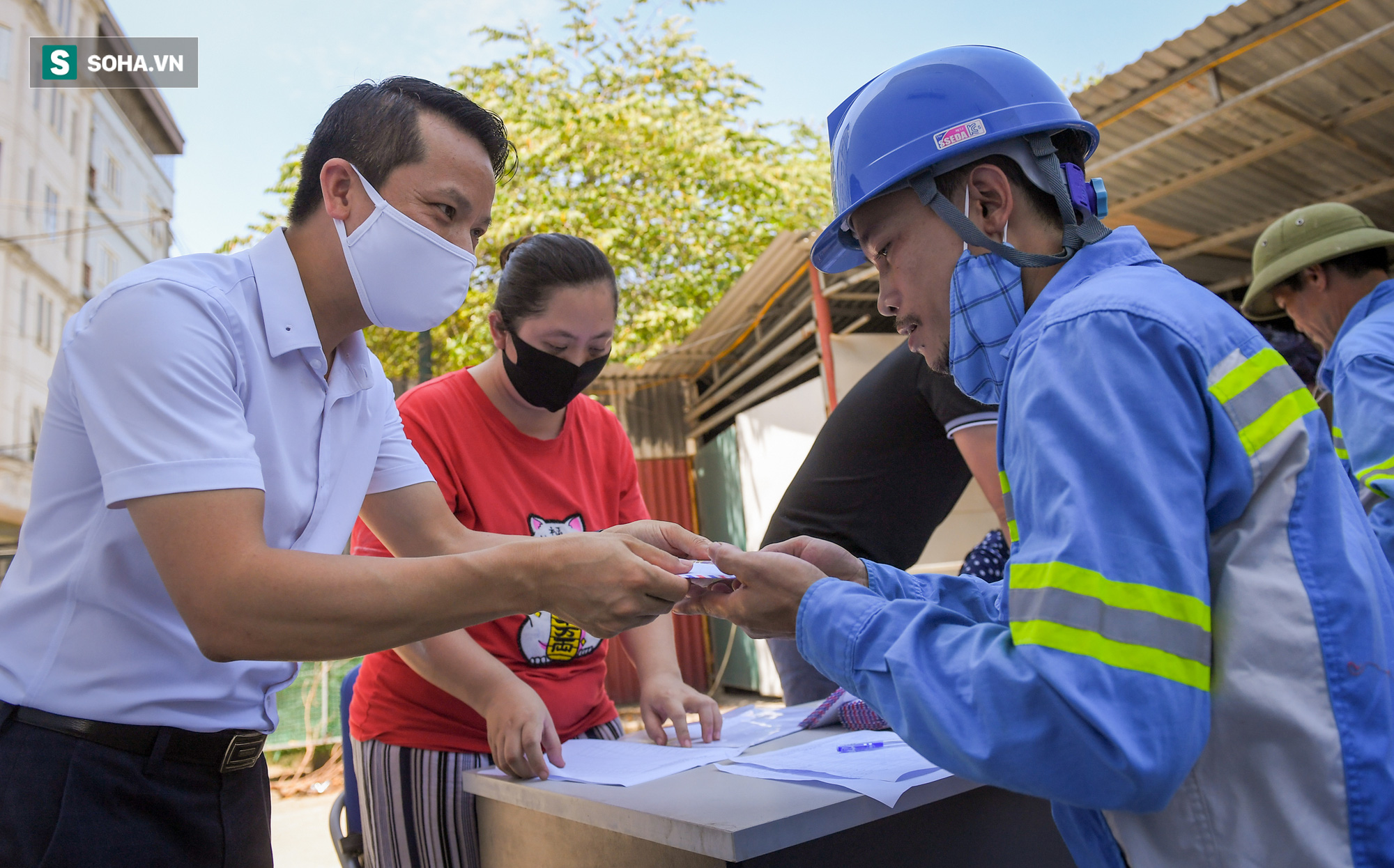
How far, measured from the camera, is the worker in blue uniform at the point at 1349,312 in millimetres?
2721

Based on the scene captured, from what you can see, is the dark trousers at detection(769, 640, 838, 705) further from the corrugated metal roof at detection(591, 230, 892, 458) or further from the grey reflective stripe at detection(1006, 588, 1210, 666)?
the corrugated metal roof at detection(591, 230, 892, 458)

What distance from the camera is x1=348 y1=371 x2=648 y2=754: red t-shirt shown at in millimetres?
2291

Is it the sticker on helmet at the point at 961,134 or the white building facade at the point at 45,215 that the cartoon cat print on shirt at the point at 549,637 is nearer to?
the sticker on helmet at the point at 961,134

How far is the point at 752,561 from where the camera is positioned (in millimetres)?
1515

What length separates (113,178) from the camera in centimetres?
2048

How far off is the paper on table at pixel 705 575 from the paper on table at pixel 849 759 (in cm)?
38

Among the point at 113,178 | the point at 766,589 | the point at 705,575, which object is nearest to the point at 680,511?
the point at 705,575

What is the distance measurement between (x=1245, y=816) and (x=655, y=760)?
1193 mm

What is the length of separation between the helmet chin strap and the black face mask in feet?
4.79

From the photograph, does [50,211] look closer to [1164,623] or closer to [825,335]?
[825,335]

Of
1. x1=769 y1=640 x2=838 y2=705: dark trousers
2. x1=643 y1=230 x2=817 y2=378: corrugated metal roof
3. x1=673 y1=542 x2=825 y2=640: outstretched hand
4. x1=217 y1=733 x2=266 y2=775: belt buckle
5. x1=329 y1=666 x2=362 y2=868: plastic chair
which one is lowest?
x1=329 y1=666 x2=362 y2=868: plastic chair

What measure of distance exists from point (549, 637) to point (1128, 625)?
171 cm

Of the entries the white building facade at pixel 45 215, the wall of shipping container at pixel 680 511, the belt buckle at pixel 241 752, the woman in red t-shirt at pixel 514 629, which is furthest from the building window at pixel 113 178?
the belt buckle at pixel 241 752

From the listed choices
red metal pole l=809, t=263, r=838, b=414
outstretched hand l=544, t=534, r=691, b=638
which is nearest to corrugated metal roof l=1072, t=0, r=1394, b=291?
red metal pole l=809, t=263, r=838, b=414
